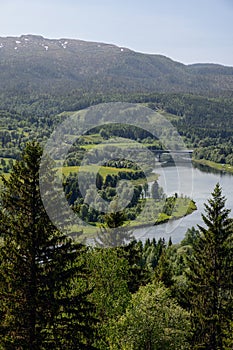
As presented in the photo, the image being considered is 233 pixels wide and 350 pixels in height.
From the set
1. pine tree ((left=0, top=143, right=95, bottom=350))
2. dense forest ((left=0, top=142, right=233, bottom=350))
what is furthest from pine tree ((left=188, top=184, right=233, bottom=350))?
pine tree ((left=0, top=143, right=95, bottom=350))

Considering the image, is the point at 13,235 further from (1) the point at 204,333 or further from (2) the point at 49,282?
(1) the point at 204,333

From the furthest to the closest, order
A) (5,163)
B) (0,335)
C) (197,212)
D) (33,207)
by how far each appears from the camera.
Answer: (5,163) → (197,212) → (33,207) → (0,335)

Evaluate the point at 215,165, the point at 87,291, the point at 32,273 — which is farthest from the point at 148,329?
the point at 215,165

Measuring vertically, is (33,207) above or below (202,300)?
above

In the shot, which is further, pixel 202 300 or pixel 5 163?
pixel 5 163

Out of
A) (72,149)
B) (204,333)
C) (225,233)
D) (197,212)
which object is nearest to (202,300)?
(204,333)

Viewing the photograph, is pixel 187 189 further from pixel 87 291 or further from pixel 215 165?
pixel 87 291

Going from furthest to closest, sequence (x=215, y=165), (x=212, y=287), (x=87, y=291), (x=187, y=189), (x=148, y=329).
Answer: (x=215, y=165) → (x=187, y=189) → (x=212, y=287) → (x=148, y=329) → (x=87, y=291)

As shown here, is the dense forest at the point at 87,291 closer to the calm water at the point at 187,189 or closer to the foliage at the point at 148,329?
the foliage at the point at 148,329
